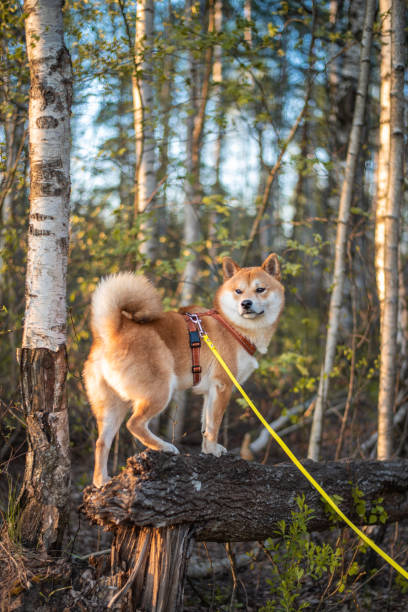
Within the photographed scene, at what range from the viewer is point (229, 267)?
4.50 m

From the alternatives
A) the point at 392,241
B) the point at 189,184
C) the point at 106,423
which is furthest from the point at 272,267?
the point at 189,184

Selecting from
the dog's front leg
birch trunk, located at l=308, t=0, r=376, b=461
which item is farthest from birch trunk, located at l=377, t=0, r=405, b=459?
the dog's front leg

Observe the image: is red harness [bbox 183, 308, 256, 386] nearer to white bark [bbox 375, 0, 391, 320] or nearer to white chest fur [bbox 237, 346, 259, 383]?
white chest fur [bbox 237, 346, 259, 383]

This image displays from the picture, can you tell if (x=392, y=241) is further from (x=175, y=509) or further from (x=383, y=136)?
(x=175, y=509)

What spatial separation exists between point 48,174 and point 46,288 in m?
0.79

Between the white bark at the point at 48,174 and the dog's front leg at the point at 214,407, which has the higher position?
the white bark at the point at 48,174

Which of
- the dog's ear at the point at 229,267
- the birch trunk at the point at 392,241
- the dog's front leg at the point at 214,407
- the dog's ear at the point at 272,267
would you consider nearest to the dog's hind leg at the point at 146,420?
the dog's front leg at the point at 214,407

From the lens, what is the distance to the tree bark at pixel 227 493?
2.87 metres

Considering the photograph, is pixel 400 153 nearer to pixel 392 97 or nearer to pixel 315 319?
pixel 392 97

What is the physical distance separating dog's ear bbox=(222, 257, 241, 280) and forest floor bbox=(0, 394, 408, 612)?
7.62 feet

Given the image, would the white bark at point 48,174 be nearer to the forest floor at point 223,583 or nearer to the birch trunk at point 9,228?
the forest floor at point 223,583

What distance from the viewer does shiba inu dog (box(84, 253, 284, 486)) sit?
3424mm

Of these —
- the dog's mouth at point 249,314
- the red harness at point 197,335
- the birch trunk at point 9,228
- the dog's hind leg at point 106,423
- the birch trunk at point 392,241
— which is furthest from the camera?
the birch trunk at point 9,228

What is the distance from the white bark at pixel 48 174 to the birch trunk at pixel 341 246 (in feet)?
9.64
